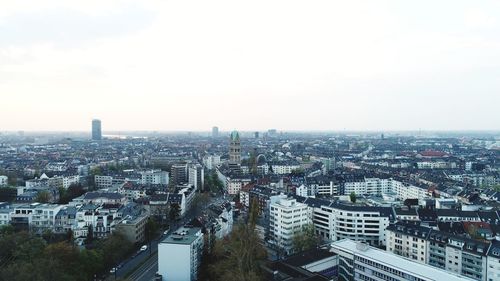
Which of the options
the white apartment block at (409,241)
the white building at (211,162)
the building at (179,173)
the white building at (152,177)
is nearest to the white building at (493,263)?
the white apartment block at (409,241)

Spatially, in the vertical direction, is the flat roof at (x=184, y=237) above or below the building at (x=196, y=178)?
above

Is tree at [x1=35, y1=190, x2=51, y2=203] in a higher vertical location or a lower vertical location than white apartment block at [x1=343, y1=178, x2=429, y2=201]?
higher

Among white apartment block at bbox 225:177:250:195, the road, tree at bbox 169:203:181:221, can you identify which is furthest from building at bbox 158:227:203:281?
white apartment block at bbox 225:177:250:195

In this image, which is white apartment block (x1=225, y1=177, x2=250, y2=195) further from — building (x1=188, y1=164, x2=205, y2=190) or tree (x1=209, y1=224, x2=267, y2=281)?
tree (x1=209, y1=224, x2=267, y2=281)

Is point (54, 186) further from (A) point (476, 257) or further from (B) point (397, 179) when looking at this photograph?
(A) point (476, 257)

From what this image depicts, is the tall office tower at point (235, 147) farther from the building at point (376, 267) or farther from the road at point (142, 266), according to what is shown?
the building at point (376, 267)

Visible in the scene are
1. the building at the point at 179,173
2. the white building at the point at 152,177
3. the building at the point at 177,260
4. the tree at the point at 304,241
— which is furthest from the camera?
the building at the point at 179,173
